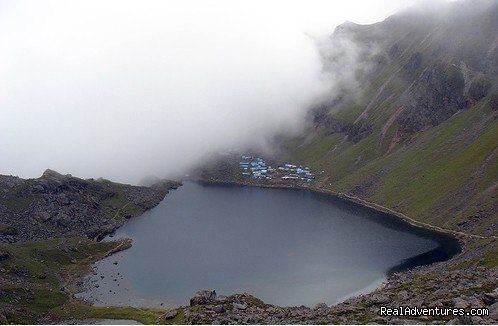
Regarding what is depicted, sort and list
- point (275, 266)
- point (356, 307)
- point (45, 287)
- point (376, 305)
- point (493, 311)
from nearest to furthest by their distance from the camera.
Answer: point (493, 311), point (356, 307), point (376, 305), point (45, 287), point (275, 266)

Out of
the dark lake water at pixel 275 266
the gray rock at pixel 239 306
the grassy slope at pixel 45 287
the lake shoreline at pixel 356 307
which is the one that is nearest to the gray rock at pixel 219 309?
the lake shoreline at pixel 356 307

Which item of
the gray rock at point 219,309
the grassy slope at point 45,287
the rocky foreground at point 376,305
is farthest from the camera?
the grassy slope at point 45,287

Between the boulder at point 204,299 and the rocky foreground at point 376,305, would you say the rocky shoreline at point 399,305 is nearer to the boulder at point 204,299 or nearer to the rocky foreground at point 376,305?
the rocky foreground at point 376,305

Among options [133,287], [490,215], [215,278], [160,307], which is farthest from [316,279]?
[490,215]

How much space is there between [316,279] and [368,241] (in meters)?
42.2

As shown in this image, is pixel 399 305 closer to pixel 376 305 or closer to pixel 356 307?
pixel 376 305

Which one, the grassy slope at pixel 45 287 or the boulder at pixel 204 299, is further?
the grassy slope at pixel 45 287

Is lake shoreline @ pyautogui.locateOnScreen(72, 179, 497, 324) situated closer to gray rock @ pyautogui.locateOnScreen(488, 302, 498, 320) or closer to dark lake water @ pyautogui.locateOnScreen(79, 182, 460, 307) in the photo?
gray rock @ pyautogui.locateOnScreen(488, 302, 498, 320)

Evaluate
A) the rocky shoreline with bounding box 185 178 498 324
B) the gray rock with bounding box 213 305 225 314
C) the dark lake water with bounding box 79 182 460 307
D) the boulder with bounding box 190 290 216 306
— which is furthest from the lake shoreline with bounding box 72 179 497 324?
the dark lake water with bounding box 79 182 460 307

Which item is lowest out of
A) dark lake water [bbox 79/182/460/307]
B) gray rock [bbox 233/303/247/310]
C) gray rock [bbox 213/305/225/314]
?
gray rock [bbox 213/305/225/314]

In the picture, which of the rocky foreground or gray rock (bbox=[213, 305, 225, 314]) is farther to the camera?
gray rock (bbox=[213, 305, 225, 314])

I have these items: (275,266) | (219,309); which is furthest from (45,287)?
(219,309)

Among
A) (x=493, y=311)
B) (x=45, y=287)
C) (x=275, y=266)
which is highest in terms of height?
(x=275, y=266)

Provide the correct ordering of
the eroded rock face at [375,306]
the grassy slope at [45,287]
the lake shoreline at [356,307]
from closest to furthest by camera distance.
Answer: the eroded rock face at [375,306] → the lake shoreline at [356,307] → the grassy slope at [45,287]
